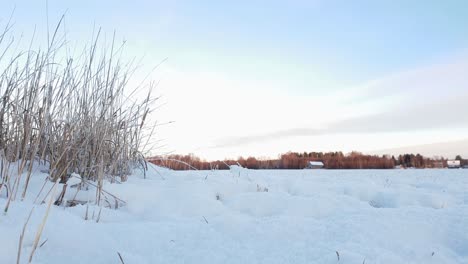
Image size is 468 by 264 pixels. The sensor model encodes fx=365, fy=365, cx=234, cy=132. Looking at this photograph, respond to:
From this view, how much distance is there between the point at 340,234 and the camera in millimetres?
1180

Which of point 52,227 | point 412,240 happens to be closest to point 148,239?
point 52,227

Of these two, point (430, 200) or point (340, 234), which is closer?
point (340, 234)

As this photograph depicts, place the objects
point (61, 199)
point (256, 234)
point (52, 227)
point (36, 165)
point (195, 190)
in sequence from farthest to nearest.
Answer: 1. point (36, 165)
2. point (195, 190)
3. point (61, 199)
4. point (256, 234)
5. point (52, 227)

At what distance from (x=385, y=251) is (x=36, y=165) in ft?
5.79

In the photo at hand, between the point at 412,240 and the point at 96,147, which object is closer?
the point at 412,240

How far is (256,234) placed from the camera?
1.16 m

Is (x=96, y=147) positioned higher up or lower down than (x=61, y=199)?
higher up

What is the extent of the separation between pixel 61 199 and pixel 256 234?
857 millimetres

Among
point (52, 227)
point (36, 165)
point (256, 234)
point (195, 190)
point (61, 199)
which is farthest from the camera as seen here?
point (36, 165)

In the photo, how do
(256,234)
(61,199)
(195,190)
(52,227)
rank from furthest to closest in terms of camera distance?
1. (195,190)
2. (61,199)
3. (256,234)
4. (52,227)

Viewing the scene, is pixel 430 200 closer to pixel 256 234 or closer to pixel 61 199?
pixel 256 234

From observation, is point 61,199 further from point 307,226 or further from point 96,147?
point 307,226

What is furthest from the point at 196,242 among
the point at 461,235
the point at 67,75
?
the point at 67,75

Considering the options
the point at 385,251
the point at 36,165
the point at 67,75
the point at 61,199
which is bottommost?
the point at 385,251
